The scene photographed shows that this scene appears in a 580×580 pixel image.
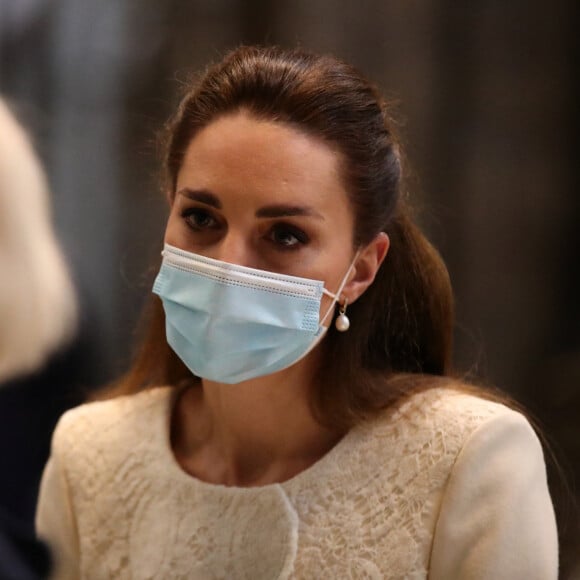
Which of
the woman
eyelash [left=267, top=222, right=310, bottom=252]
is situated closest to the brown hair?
the woman

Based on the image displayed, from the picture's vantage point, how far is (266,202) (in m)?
1.23

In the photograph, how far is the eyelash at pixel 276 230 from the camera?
4.10 ft

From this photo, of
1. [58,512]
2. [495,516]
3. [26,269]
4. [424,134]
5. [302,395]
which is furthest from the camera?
[424,134]

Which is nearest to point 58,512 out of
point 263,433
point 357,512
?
point 263,433

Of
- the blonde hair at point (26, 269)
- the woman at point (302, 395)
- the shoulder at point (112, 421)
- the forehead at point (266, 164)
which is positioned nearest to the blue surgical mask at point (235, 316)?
the woman at point (302, 395)

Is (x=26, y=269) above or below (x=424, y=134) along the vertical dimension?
below

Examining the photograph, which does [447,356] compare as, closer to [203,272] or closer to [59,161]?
[203,272]

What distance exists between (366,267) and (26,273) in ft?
2.11

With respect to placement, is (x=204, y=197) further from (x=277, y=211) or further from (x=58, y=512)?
(x=58, y=512)

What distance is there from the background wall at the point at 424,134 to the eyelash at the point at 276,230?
39 centimetres

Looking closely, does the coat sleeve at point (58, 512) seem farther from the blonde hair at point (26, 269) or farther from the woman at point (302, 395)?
the blonde hair at point (26, 269)

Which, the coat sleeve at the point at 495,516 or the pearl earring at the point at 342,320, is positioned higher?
the pearl earring at the point at 342,320

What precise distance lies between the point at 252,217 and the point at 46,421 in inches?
32.5

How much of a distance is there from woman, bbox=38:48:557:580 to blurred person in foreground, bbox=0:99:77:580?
260 millimetres
